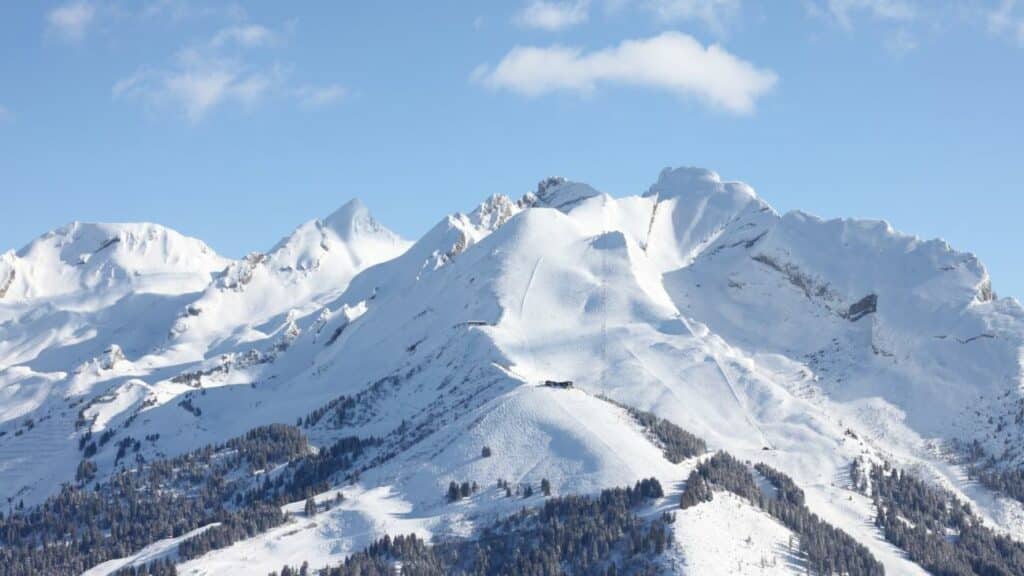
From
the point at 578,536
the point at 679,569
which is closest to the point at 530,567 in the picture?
the point at 578,536

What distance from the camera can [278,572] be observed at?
653 feet

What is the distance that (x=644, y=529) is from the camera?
646 ft

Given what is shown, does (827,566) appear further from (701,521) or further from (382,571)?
(382,571)

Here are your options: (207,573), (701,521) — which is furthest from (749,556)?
(207,573)

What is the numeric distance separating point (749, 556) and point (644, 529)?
15.3 meters

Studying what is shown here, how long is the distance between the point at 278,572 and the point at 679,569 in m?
58.6

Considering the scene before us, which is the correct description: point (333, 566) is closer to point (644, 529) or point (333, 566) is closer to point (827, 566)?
point (644, 529)

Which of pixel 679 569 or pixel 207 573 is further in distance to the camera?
pixel 207 573

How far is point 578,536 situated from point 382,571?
93.9 feet

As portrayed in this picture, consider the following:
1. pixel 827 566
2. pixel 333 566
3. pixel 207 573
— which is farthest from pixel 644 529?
pixel 207 573

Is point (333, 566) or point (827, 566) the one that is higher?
point (333, 566)

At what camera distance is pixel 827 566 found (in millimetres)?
196375

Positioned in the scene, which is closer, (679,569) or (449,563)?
(679,569)

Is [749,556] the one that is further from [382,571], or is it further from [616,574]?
[382,571]
